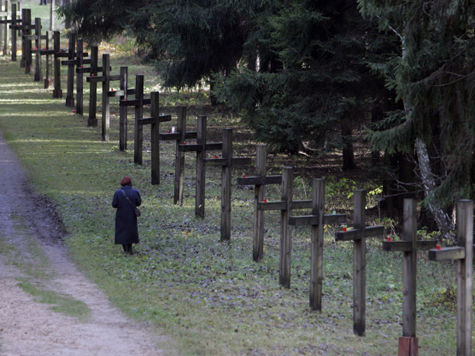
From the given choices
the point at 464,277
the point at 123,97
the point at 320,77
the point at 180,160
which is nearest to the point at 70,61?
the point at 123,97

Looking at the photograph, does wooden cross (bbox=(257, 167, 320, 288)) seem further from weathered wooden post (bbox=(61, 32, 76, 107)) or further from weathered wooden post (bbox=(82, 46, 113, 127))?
weathered wooden post (bbox=(61, 32, 76, 107))

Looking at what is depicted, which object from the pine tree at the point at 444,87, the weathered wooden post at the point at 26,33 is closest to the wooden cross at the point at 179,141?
the pine tree at the point at 444,87

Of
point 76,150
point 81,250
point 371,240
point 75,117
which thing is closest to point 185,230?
point 81,250

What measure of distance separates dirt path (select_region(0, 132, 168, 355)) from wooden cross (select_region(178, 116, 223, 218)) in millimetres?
Answer: 3093

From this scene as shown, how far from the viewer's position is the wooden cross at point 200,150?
1662 centimetres

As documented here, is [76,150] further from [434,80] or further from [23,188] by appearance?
[434,80]

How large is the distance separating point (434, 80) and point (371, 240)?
18.0 ft

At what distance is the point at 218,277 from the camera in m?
13.1

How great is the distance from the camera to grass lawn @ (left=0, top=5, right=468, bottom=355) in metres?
10.5

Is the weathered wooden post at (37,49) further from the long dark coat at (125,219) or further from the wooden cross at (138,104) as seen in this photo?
the long dark coat at (125,219)

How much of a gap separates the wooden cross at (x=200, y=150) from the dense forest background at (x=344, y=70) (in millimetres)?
3008

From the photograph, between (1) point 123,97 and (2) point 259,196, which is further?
(1) point 123,97

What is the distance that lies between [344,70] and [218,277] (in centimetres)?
783

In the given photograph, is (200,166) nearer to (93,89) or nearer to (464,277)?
(464,277)
